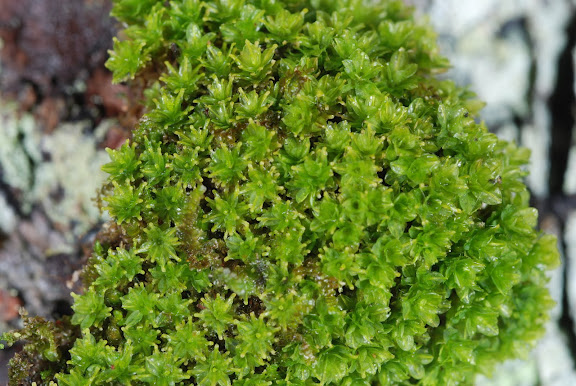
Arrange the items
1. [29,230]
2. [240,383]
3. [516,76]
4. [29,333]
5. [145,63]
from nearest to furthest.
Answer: [240,383] < [29,333] < [145,63] < [29,230] < [516,76]

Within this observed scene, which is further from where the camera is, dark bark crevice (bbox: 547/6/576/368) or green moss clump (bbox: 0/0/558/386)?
dark bark crevice (bbox: 547/6/576/368)

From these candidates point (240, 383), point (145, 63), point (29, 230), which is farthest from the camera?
point (29, 230)

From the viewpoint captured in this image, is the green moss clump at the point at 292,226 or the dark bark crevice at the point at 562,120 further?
Result: the dark bark crevice at the point at 562,120

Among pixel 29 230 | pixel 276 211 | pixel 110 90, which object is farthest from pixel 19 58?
pixel 276 211

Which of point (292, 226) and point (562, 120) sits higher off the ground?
point (562, 120)

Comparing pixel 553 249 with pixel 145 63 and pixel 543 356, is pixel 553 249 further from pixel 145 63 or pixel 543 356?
pixel 145 63

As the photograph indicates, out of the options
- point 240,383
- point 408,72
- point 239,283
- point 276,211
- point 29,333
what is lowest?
point 29,333

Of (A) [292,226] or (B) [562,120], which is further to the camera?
(B) [562,120]

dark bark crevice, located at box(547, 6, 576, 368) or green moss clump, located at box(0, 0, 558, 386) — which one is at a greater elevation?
dark bark crevice, located at box(547, 6, 576, 368)
